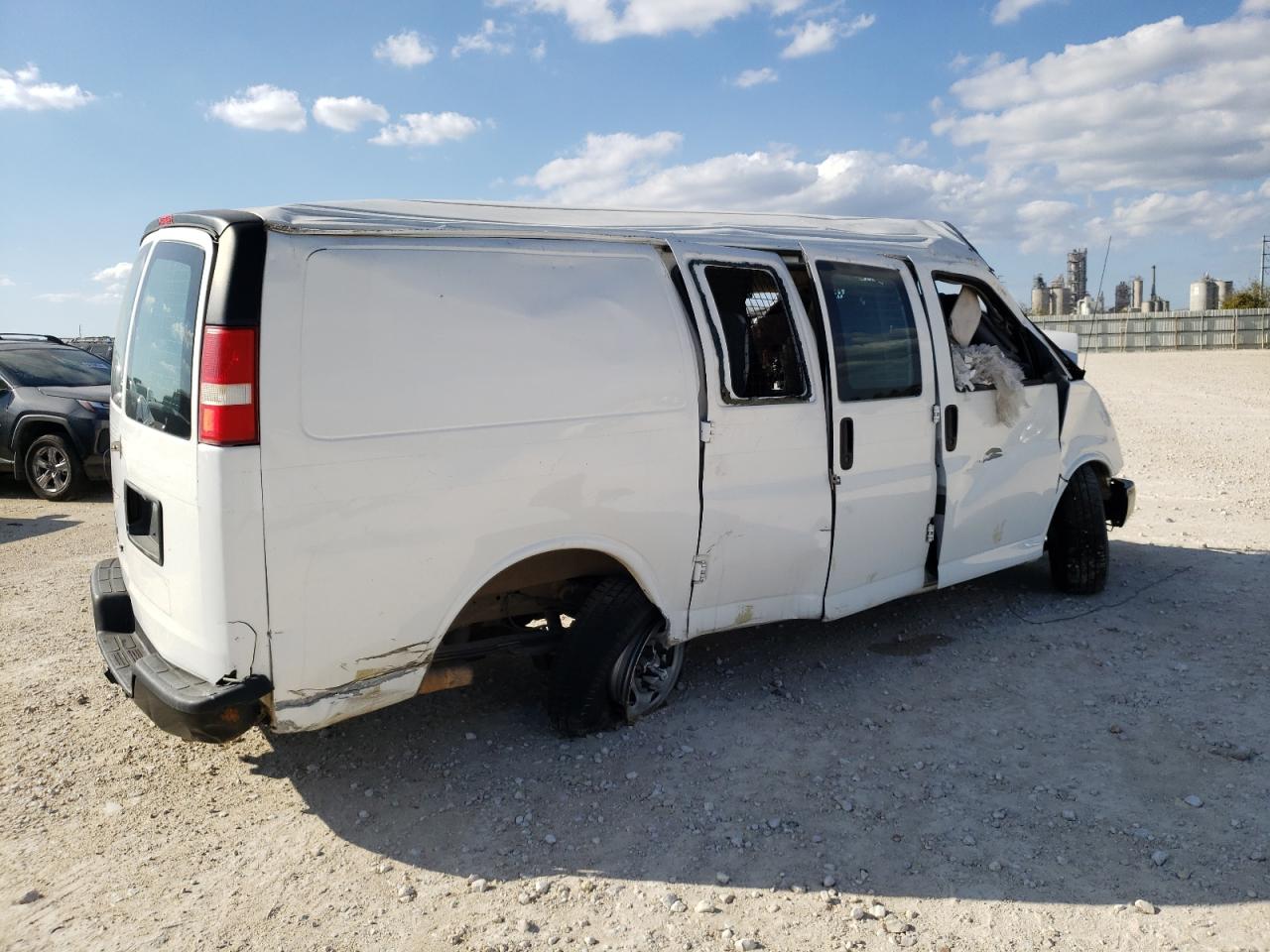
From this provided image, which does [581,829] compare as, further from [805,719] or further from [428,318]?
[428,318]

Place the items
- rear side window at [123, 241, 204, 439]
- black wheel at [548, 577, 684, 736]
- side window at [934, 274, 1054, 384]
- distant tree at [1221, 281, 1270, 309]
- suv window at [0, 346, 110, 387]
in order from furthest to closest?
distant tree at [1221, 281, 1270, 309] < suv window at [0, 346, 110, 387] < side window at [934, 274, 1054, 384] < black wheel at [548, 577, 684, 736] < rear side window at [123, 241, 204, 439]

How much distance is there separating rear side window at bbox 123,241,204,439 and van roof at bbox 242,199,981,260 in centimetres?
43

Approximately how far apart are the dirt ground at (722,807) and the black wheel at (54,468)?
5217 millimetres

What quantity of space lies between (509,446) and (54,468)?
8.84 m

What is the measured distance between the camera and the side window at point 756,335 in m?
4.38

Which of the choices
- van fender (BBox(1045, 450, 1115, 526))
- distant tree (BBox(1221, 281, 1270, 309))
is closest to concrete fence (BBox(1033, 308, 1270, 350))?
distant tree (BBox(1221, 281, 1270, 309))

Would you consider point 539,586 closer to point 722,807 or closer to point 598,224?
point 722,807

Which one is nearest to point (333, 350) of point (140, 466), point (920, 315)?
point (140, 466)

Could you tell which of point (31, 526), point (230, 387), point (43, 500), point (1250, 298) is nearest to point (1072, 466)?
point (230, 387)

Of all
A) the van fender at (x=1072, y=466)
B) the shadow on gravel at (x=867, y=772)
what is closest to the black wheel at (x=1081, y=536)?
the van fender at (x=1072, y=466)

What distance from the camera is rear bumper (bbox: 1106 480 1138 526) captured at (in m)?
6.62

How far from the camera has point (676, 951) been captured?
303cm

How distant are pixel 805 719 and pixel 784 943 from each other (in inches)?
62.3

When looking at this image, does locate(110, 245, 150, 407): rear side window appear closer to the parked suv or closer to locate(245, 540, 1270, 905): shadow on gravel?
locate(245, 540, 1270, 905): shadow on gravel
